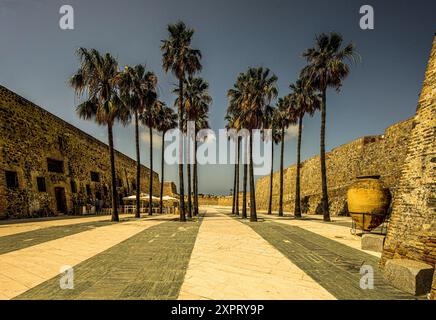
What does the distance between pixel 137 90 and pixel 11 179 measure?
12.0 metres

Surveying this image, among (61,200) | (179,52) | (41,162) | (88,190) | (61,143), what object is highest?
(179,52)

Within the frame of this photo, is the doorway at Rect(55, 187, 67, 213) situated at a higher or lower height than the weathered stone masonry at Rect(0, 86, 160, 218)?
lower

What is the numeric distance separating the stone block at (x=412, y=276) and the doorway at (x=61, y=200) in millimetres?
27670

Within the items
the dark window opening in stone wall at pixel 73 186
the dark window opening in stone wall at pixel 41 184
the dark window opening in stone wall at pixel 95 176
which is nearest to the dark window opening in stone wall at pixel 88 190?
the dark window opening in stone wall at pixel 95 176

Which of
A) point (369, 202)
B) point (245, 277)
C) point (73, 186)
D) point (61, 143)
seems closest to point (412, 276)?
point (245, 277)

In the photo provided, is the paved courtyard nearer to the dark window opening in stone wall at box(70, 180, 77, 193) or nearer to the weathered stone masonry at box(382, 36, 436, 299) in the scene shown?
the weathered stone masonry at box(382, 36, 436, 299)

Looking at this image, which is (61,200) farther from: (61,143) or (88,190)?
(61,143)

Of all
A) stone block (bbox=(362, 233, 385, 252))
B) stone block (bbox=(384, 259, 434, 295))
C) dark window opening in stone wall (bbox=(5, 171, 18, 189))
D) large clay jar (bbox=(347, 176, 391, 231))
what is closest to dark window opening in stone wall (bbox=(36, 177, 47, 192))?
dark window opening in stone wall (bbox=(5, 171, 18, 189))

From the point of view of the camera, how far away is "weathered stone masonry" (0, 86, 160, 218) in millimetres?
18469

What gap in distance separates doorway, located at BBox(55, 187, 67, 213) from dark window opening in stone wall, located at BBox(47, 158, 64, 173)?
190 cm

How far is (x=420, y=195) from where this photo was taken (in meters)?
5.16
